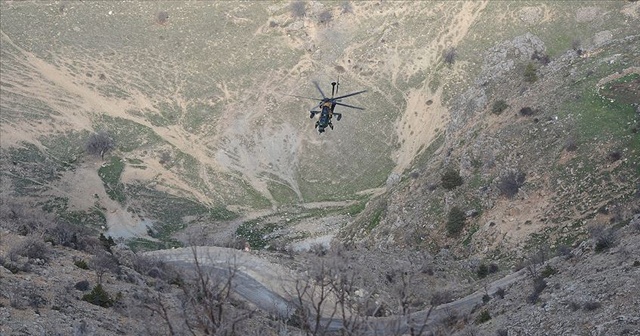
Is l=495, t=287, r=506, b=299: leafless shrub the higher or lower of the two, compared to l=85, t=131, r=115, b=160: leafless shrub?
lower

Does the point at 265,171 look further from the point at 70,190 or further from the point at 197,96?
the point at 70,190

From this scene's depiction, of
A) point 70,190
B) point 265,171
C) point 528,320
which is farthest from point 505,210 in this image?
point 70,190

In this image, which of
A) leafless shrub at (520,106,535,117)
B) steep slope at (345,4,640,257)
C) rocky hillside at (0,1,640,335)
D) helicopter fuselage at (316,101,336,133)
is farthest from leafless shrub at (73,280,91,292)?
leafless shrub at (520,106,535,117)

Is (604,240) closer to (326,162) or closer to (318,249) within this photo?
(318,249)

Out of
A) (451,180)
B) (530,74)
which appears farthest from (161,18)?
(451,180)

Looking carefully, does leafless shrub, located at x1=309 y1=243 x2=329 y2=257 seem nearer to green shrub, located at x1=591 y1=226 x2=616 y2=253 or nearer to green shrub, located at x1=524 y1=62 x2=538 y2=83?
green shrub, located at x1=591 y1=226 x2=616 y2=253

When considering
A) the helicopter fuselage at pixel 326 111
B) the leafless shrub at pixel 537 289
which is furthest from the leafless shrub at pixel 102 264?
the leafless shrub at pixel 537 289
